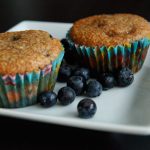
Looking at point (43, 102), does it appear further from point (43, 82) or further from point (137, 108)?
point (137, 108)

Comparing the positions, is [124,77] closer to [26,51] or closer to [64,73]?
[64,73]

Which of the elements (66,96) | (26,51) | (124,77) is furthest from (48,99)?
(124,77)

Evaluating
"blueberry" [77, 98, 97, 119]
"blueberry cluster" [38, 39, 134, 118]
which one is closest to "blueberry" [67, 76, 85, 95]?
"blueberry cluster" [38, 39, 134, 118]

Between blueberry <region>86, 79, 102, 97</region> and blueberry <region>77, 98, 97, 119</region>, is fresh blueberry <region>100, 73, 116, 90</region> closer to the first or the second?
blueberry <region>86, 79, 102, 97</region>

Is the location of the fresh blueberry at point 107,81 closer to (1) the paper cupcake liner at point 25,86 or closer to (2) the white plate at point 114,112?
(2) the white plate at point 114,112

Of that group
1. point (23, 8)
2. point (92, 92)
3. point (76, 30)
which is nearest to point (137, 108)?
point (92, 92)

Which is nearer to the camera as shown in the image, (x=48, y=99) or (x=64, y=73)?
(x=48, y=99)
